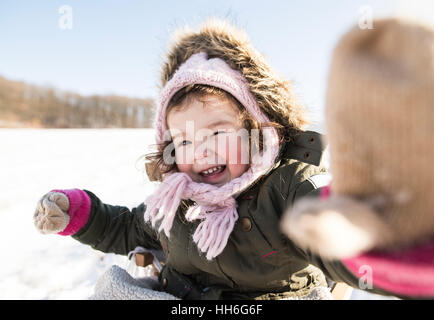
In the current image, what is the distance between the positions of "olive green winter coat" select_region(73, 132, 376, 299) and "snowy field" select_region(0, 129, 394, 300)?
1.52ft

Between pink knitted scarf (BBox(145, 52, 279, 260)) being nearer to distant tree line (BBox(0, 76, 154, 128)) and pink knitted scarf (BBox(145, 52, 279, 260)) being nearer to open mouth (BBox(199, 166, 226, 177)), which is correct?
open mouth (BBox(199, 166, 226, 177))

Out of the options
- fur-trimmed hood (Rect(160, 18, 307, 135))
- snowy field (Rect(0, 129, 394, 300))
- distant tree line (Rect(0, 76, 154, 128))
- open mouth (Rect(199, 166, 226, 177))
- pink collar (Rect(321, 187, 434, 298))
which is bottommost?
snowy field (Rect(0, 129, 394, 300))

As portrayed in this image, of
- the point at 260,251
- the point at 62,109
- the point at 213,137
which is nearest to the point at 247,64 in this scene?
the point at 213,137

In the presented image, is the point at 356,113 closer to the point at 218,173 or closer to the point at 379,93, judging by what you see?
the point at 379,93

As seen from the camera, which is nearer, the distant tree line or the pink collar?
the pink collar

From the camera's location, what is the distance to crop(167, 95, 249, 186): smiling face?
1.01 meters

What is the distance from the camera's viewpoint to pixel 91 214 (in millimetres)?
1402

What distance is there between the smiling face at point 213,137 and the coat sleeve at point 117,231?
1.76ft

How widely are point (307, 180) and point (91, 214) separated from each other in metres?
1.01

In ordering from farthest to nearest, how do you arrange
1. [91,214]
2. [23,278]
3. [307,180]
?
1. [23,278]
2. [91,214]
3. [307,180]

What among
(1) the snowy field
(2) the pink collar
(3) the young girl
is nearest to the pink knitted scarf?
(3) the young girl

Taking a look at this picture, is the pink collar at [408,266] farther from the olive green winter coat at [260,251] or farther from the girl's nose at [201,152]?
the girl's nose at [201,152]
